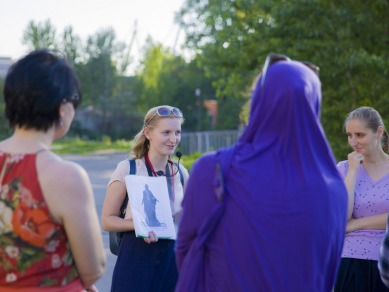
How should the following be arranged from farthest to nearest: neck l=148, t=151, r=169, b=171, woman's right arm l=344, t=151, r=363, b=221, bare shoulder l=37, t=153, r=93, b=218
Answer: neck l=148, t=151, r=169, b=171 → woman's right arm l=344, t=151, r=363, b=221 → bare shoulder l=37, t=153, r=93, b=218

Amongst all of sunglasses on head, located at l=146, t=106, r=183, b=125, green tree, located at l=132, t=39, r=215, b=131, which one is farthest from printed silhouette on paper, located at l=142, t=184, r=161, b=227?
green tree, located at l=132, t=39, r=215, b=131

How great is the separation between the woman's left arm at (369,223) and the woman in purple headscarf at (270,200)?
1.93 metres

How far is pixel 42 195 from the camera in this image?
3094mm

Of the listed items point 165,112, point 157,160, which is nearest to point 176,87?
point 165,112

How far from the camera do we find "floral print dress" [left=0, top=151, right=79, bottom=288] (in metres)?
3.11

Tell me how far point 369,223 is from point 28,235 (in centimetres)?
257

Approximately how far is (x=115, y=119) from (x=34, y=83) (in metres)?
72.1

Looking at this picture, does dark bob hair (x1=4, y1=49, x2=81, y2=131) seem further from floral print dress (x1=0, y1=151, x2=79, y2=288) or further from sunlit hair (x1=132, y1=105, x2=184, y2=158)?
sunlit hair (x1=132, y1=105, x2=184, y2=158)

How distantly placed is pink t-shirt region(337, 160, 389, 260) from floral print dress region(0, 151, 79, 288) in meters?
2.47

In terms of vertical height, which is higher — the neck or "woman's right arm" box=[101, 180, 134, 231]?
the neck

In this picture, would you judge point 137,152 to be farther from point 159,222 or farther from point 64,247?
point 64,247

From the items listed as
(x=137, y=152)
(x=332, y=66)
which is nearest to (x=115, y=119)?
(x=332, y=66)

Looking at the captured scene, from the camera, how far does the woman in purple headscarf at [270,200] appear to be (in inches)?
121

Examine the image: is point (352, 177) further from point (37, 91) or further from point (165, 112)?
point (37, 91)
